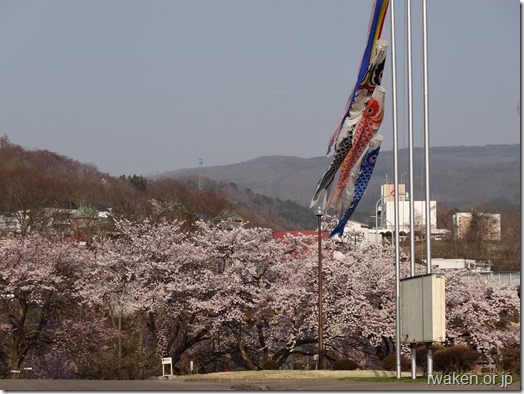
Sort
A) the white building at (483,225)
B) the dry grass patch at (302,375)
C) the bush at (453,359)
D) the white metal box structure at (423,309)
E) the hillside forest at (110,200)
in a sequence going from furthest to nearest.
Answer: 1. the white building at (483,225)
2. the hillside forest at (110,200)
3. the dry grass patch at (302,375)
4. the bush at (453,359)
5. the white metal box structure at (423,309)

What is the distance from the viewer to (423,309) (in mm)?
24688

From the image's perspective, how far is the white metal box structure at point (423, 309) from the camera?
23.9m

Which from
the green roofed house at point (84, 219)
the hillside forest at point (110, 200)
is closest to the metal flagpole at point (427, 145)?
the hillside forest at point (110, 200)

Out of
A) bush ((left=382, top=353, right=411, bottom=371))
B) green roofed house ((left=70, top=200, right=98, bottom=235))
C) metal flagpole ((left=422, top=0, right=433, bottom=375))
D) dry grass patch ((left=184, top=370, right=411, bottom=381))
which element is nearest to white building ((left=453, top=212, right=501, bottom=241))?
green roofed house ((left=70, top=200, right=98, bottom=235))

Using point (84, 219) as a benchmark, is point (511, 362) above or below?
below

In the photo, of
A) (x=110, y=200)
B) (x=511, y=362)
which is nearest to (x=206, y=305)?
(x=511, y=362)

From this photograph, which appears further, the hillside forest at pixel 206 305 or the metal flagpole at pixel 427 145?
the hillside forest at pixel 206 305

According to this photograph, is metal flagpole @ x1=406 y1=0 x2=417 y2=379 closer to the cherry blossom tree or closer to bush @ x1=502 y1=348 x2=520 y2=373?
bush @ x1=502 y1=348 x2=520 y2=373

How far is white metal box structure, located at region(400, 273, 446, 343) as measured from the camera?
78.3ft

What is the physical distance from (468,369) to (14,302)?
71.6ft

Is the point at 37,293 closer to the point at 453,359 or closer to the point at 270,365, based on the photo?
the point at 270,365

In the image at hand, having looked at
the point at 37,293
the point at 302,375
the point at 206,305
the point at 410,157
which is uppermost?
the point at 410,157

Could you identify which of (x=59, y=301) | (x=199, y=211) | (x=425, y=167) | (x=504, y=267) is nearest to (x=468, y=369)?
(x=425, y=167)

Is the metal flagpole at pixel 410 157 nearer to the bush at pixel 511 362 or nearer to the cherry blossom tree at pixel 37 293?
the bush at pixel 511 362
